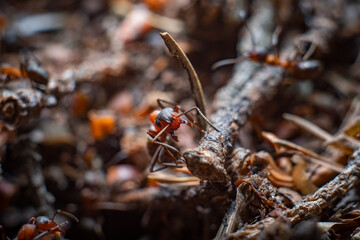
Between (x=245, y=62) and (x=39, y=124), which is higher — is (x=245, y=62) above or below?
above

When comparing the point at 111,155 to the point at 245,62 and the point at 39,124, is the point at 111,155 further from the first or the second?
the point at 245,62

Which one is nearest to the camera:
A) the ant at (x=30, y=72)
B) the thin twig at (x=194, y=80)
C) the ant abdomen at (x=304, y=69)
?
the thin twig at (x=194, y=80)

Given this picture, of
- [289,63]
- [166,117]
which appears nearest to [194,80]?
[166,117]

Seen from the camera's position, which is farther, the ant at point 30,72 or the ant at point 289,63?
the ant at point 289,63

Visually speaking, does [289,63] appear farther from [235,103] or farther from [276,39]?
[235,103]

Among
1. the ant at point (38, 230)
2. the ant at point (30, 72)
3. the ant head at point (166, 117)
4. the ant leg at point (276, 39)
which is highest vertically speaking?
the ant leg at point (276, 39)

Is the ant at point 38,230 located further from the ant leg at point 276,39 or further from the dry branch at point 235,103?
the ant leg at point 276,39

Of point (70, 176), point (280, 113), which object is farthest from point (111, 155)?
point (280, 113)

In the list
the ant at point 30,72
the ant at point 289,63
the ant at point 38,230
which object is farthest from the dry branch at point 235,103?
the ant at point 30,72

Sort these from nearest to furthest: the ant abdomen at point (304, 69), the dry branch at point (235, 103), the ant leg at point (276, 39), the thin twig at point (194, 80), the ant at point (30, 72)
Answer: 1. the dry branch at point (235, 103)
2. the thin twig at point (194, 80)
3. the ant at point (30, 72)
4. the ant abdomen at point (304, 69)
5. the ant leg at point (276, 39)
